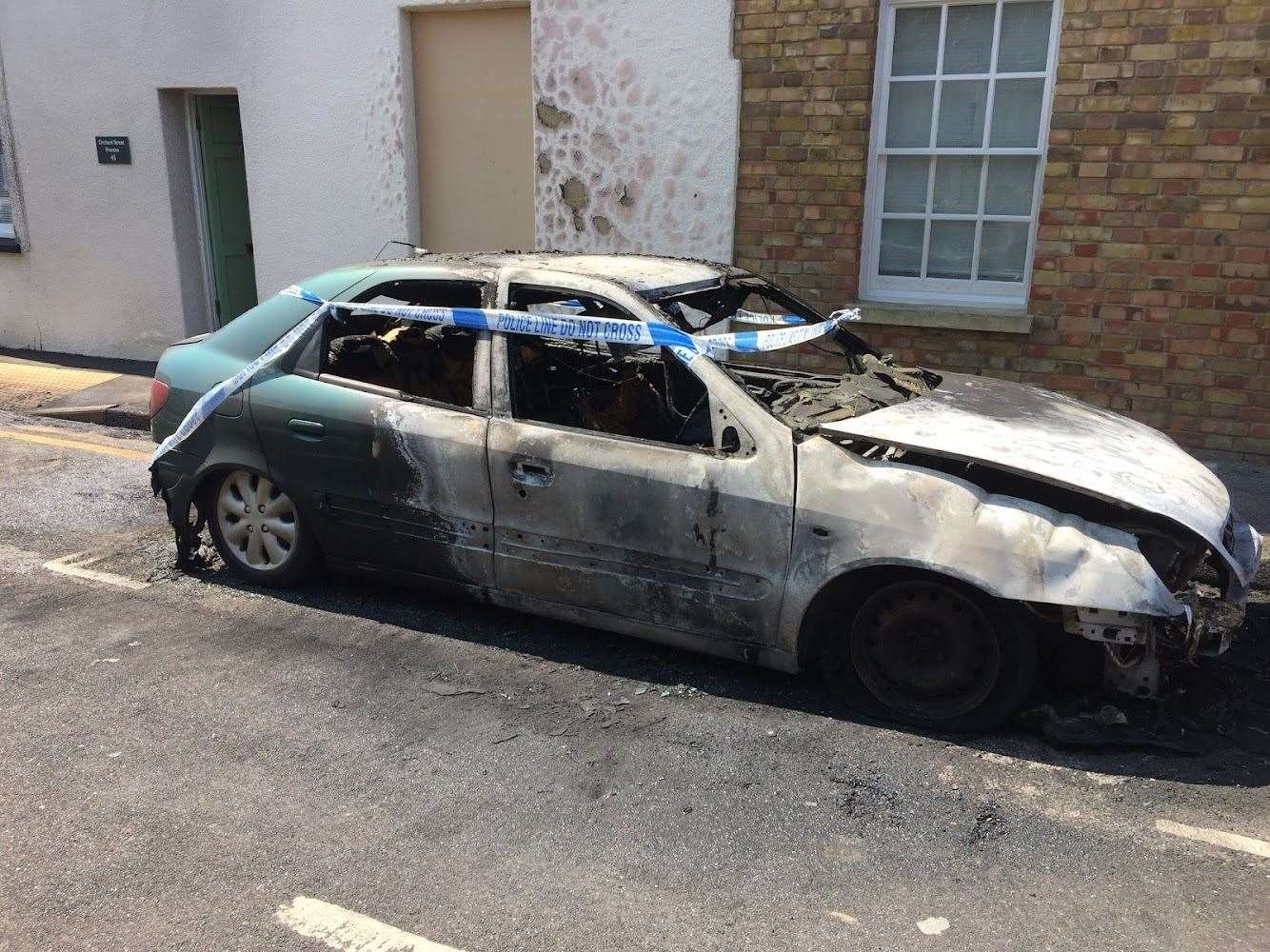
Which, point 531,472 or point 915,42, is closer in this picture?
point 531,472

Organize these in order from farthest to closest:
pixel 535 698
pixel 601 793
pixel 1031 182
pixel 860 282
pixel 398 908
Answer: pixel 860 282 < pixel 1031 182 < pixel 535 698 < pixel 601 793 < pixel 398 908

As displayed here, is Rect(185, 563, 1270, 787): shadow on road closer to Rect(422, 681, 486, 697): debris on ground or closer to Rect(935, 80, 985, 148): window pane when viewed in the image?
Rect(422, 681, 486, 697): debris on ground

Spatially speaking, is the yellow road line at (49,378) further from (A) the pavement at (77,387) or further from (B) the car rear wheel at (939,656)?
(B) the car rear wheel at (939,656)

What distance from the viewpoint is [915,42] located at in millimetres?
7305

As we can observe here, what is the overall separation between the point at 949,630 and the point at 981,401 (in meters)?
1.11

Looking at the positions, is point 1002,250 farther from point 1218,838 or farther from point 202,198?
point 202,198

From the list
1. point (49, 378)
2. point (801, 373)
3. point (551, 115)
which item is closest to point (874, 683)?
point (801, 373)

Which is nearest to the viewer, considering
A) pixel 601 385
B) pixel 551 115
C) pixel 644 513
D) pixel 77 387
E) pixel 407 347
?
pixel 644 513

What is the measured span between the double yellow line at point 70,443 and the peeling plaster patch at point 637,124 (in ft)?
12.3

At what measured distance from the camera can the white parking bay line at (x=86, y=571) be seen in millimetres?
5168

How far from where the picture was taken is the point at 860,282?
776 centimetres

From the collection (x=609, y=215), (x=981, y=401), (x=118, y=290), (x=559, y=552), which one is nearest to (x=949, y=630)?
(x=981, y=401)

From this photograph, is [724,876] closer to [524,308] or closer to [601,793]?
[601,793]

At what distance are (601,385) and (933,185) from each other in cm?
384
